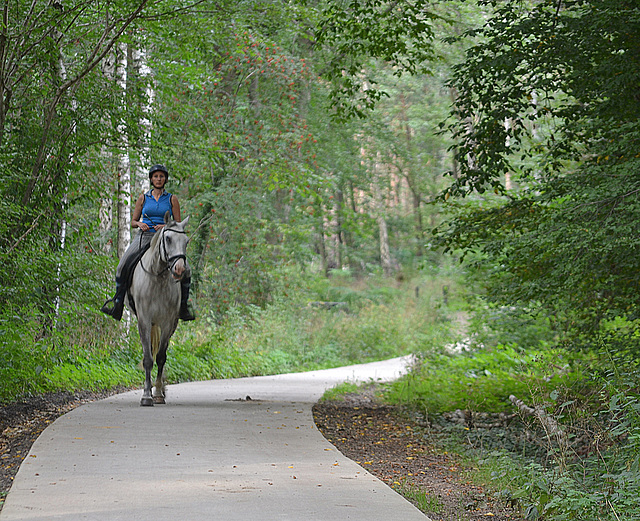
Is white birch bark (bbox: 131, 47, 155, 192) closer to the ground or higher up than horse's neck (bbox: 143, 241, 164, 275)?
higher up

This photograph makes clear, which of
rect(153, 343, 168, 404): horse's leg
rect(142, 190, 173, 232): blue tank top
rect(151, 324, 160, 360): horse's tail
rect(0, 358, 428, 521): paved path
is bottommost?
rect(0, 358, 428, 521): paved path

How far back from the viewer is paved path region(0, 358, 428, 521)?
199 inches

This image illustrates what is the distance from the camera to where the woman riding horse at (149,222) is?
10.6 m

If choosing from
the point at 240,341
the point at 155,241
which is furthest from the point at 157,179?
the point at 240,341

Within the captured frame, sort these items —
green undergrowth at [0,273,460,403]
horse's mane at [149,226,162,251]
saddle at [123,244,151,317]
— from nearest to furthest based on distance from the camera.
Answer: horse's mane at [149,226,162,251], saddle at [123,244,151,317], green undergrowth at [0,273,460,403]

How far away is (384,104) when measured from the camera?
4009 cm

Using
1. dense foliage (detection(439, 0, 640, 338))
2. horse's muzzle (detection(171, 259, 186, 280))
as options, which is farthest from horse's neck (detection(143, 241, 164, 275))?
dense foliage (detection(439, 0, 640, 338))

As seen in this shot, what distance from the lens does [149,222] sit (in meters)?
10.9

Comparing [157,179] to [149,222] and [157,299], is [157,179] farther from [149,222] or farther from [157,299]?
[157,299]

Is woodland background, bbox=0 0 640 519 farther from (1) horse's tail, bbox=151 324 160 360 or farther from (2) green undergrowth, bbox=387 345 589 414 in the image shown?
(1) horse's tail, bbox=151 324 160 360

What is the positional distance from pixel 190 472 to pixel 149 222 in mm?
5324

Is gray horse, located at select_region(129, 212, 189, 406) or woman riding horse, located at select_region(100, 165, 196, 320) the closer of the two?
gray horse, located at select_region(129, 212, 189, 406)

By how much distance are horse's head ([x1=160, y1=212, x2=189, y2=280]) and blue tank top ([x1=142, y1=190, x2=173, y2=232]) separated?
0.54 m

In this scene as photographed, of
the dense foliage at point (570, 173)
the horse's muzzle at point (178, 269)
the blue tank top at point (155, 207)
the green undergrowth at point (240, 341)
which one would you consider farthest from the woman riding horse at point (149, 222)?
the dense foliage at point (570, 173)
